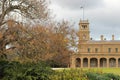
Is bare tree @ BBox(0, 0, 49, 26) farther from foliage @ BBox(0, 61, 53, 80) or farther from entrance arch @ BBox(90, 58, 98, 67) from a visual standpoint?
entrance arch @ BBox(90, 58, 98, 67)

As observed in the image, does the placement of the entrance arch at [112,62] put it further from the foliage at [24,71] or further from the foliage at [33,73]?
the foliage at [24,71]

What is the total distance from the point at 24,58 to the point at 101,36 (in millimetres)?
93851

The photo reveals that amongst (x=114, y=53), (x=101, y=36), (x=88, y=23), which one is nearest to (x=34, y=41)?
(x=114, y=53)

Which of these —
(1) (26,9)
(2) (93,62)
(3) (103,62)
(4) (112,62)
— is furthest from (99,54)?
(1) (26,9)

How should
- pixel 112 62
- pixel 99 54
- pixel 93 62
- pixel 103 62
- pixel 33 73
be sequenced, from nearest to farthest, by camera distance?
pixel 33 73
pixel 99 54
pixel 112 62
pixel 103 62
pixel 93 62

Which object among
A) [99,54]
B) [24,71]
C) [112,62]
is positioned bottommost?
[112,62]

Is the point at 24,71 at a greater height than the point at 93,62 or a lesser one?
greater

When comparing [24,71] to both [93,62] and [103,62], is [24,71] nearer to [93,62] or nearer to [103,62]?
[93,62]

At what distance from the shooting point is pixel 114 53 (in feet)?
350

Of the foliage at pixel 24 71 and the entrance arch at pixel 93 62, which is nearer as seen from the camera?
the foliage at pixel 24 71

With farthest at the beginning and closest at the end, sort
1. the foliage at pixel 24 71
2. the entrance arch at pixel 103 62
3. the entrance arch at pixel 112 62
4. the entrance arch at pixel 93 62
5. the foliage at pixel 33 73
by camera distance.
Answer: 1. the entrance arch at pixel 93 62
2. the entrance arch at pixel 103 62
3. the entrance arch at pixel 112 62
4. the foliage at pixel 24 71
5. the foliage at pixel 33 73

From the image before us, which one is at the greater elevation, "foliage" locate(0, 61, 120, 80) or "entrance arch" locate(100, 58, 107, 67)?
"foliage" locate(0, 61, 120, 80)

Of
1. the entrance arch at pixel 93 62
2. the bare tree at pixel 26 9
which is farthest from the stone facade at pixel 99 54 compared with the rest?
the bare tree at pixel 26 9

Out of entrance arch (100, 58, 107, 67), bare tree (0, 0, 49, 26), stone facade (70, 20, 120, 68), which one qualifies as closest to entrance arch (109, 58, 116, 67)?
stone facade (70, 20, 120, 68)
